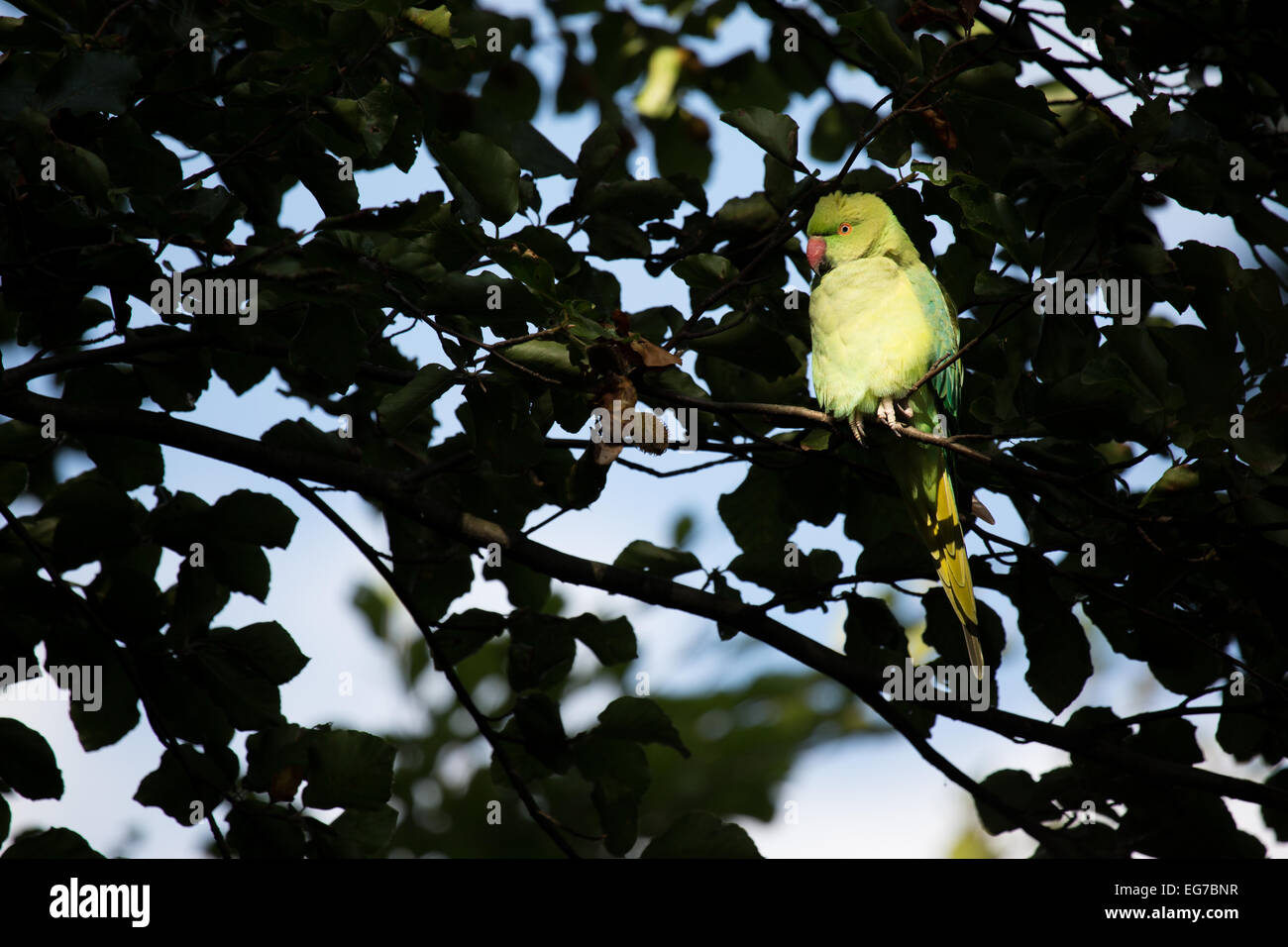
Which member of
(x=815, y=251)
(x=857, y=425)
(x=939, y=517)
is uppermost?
(x=815, y=251)

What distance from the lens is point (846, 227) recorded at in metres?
4.19

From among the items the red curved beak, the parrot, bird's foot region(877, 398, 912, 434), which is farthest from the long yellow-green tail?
the red curved beak

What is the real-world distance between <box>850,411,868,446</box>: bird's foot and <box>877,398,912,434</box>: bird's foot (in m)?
0.07

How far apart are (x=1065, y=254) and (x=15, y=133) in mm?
2827

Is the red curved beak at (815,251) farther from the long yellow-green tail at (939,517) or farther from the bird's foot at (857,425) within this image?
the long yellow-green tail at (939,517)

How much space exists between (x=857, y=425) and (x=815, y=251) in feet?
2.60

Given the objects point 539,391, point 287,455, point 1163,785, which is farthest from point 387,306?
point 1163,785

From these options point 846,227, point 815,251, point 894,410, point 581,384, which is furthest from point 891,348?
point 581,384

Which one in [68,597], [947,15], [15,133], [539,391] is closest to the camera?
[15,133]

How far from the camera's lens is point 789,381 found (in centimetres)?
377

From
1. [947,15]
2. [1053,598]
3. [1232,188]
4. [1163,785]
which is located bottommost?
[1163,785]

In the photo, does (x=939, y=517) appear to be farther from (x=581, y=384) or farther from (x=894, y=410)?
(x=581, y=384)
